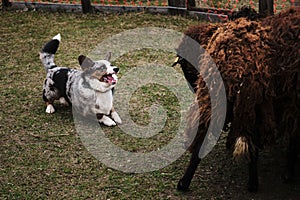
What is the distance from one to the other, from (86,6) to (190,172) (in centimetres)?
619

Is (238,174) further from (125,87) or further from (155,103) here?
(125,87)

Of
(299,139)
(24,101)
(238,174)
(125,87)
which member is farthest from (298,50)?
(24,101)

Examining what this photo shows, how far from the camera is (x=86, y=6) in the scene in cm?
972

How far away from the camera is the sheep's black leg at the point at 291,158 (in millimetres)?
4237

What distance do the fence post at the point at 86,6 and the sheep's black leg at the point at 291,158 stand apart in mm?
6308

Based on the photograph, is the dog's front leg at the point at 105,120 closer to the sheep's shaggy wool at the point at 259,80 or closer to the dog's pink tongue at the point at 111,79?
the dog's pink tongue at the point at 111,79

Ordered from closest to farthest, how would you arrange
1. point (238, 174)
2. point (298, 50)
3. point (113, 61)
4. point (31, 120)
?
point (298, 50) < point (238, 174) < point (31, 120) < point (113, 61)

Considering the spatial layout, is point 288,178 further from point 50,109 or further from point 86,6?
point 86,6

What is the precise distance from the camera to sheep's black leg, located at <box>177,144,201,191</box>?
4125 millimetres

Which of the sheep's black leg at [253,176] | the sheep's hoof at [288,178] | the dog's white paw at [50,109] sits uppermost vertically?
the sheep's black leg at [253,176]

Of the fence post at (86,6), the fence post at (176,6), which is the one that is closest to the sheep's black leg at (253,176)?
the fence post at (176,6)

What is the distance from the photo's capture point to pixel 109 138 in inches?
210

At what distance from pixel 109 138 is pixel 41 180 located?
967mm

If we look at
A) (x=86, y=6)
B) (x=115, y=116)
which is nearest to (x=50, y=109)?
(x=115, y=116)
